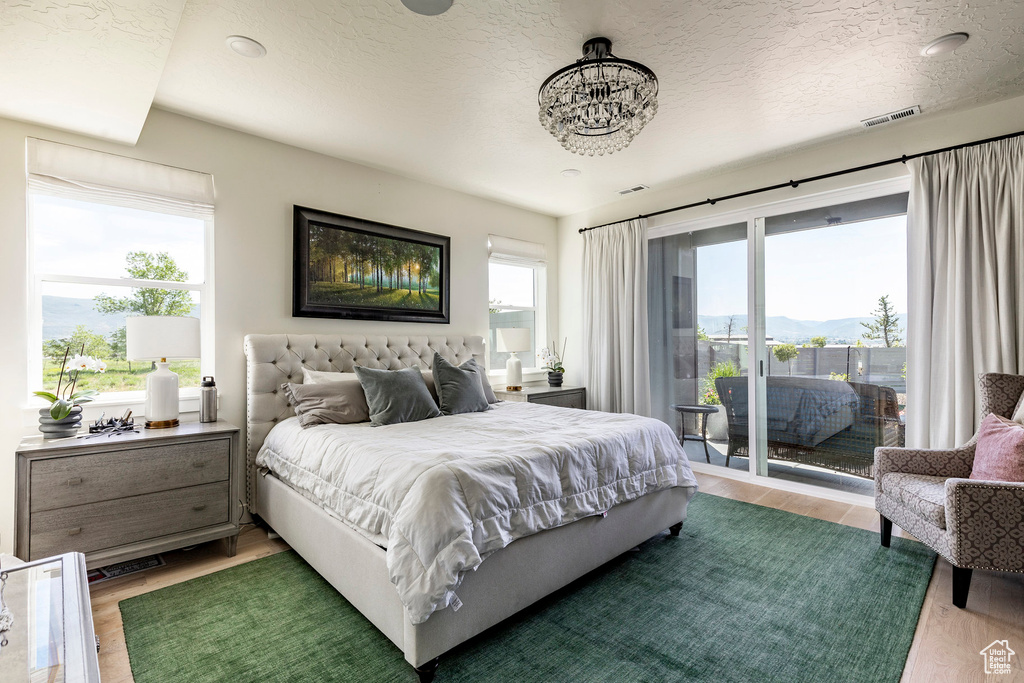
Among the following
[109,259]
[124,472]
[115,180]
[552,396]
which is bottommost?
[124,472]

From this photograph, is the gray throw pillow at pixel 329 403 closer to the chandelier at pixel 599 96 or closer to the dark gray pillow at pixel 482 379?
the dark gray pillow at pixel 482 379

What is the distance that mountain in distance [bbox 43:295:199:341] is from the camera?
274 centimetres

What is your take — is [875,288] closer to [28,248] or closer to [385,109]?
[385,109]

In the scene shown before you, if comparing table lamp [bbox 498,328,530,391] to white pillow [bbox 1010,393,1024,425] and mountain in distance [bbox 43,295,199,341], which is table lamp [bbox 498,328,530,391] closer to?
mountain in distance [bbox 43,295,199,341]

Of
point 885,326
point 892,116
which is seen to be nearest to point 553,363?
point 885,326

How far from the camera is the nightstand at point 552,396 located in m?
4.61

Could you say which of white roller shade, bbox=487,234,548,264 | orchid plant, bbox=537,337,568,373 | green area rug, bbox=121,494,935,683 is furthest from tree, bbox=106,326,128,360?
orchid plant, bbox=537,337,568,373

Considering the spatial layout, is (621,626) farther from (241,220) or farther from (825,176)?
(825,176)

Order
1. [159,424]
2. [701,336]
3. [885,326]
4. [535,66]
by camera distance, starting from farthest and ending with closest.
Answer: [701,336], [885,326], [159,424], [535,66]

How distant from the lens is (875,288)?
3.54 m

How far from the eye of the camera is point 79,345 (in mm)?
2814

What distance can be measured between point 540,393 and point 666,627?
2766 mm

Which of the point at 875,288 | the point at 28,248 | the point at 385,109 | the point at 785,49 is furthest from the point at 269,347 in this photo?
the point at 875,288

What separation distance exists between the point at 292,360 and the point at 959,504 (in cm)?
379
